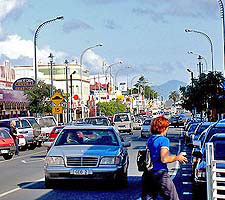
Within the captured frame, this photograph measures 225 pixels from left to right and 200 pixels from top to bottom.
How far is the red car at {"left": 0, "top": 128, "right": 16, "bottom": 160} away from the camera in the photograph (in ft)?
96.5

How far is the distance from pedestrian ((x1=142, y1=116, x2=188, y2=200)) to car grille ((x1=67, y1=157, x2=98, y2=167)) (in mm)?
5831

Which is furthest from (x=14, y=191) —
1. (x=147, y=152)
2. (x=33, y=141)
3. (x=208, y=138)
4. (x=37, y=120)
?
(x=37, y=120)

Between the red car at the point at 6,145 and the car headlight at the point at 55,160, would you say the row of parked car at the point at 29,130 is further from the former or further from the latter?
the car headlight at the point at 55,160

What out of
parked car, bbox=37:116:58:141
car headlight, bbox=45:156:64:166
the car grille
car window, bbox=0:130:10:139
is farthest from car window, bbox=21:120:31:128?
the car grille

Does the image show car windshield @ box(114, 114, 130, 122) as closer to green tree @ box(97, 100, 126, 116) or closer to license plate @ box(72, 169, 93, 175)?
green tree @ box(97, 100, 126, 116)

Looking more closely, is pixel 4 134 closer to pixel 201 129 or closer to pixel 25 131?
pixel 25 131

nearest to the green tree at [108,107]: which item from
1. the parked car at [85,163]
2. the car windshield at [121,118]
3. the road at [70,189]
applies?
the car windshield at [121,118]

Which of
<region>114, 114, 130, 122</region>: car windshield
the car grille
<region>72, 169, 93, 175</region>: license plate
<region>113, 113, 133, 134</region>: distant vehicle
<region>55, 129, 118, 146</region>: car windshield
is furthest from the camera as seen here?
<region>114, 114, 130, 122</region>: car windshield

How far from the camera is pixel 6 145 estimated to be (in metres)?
29.6

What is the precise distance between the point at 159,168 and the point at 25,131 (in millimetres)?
29126

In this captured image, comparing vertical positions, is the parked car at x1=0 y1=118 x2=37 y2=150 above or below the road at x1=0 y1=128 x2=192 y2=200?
above

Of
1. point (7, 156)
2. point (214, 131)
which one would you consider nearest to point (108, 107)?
point (7, 156)

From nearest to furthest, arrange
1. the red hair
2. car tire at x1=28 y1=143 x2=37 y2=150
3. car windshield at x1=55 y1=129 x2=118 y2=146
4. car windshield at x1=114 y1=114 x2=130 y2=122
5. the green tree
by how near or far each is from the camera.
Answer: the red hair < car windshield at x1=55 y1=129 x2=118 y2=146 < car tire at x1=28 y1=143 x2=37 y2=150 < car windshield at x1=114 y1=114 x2=130 y2=122 < the green tree

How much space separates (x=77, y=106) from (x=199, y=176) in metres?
80.8
